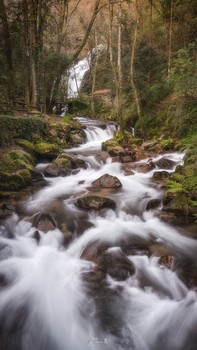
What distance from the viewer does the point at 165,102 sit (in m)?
15.2

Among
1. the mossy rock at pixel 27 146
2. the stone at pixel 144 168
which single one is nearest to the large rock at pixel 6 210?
the mossy rock at pixel 27 146

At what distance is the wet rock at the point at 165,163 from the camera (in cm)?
1128

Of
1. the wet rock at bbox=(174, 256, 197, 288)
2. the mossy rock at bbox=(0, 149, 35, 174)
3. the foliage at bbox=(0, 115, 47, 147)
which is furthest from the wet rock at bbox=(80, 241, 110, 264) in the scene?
the foliage at bbox=(0, 115, 47, 147)

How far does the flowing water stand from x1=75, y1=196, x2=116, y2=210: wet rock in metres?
0.15

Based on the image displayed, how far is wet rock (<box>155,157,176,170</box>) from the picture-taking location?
11.3m

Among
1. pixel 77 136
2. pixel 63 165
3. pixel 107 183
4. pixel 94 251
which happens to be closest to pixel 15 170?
pixel 63 165

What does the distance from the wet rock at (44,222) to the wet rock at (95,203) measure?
3.55ft

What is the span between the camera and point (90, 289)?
523 cm

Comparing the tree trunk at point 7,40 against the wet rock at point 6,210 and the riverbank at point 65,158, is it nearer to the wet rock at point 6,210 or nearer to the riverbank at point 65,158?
the riverbank at point 65,158

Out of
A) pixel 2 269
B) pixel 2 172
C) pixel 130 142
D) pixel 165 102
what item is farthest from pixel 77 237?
pixel 165 102

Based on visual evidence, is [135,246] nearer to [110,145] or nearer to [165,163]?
[165,163]

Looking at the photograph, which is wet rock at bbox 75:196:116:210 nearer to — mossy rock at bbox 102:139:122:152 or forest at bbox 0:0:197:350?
forest at bbox 0:0:197:350

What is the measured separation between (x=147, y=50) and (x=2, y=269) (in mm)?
14208

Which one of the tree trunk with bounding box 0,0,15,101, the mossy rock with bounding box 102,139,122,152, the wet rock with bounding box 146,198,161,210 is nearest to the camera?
the wet rock with bounding box 146,198,161,210
